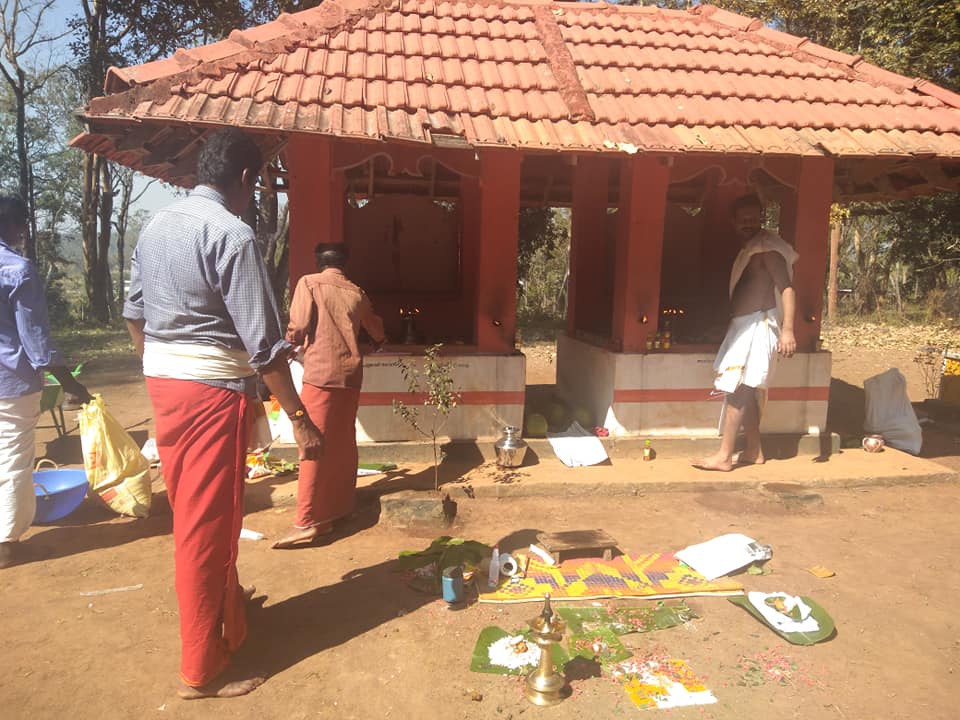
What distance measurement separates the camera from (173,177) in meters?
6.55

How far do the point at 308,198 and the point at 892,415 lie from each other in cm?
608

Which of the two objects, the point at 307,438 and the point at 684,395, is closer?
the point at 307,438

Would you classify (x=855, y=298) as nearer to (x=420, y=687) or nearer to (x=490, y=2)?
(x=490, y=2)

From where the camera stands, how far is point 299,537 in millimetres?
4457

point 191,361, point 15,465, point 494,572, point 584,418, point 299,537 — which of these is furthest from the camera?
point 584,418

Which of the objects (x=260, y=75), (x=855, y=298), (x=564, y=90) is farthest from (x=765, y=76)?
(x=855, y=298)

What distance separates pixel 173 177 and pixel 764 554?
19.9 ft

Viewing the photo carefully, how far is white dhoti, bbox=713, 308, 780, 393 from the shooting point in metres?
5.64

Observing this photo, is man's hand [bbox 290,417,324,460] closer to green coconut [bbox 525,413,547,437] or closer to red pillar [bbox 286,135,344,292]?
red pillar [bbox 286,135,344,292]

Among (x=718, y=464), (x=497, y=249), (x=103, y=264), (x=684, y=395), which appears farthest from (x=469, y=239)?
(x=103, y=264)

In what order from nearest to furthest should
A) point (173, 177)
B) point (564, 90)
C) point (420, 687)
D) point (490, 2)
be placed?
point (420, 687)
point (564, 90)
point (173, 177)
point (490, 2)

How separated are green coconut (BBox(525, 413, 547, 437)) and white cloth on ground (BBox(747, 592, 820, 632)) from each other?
2.78m

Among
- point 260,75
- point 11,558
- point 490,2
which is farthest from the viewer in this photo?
point 490,2

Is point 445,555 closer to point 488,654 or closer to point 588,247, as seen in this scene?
point 488,654
